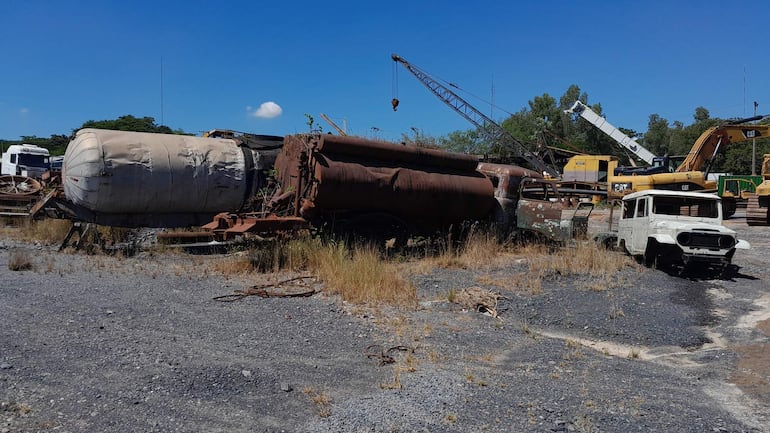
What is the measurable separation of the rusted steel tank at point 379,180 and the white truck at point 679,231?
3393 millimetres

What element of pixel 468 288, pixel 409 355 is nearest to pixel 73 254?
pixel 468 288

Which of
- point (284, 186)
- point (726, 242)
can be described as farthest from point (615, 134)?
point (284, 186)

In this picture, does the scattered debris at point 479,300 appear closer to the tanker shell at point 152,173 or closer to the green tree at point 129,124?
the tanker shell at point 152,173

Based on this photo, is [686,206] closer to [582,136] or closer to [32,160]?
[32,160]

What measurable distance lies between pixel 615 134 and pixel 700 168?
1093cm

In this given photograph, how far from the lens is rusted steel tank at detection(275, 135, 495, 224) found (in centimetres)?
1120

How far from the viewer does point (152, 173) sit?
39.1 ft

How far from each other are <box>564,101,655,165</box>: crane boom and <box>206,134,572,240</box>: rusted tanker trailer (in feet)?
68.2

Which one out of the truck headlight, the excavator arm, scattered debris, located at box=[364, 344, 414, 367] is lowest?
scattered debris, located at box=[364, 344, 414, 367]

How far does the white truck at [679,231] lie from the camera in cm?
1041

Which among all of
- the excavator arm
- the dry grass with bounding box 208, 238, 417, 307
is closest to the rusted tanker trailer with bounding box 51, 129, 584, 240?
the dry grass with bounding box 208, 238, 417, 307

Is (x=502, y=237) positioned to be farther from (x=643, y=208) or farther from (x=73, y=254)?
(x=73, y=254)

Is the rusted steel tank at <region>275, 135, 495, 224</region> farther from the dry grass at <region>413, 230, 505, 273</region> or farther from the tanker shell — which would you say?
the tanker shell

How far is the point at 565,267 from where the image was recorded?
10602mm
